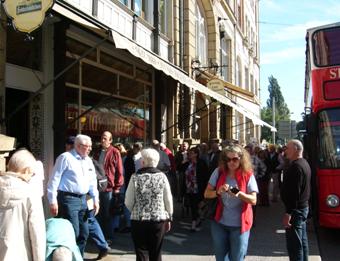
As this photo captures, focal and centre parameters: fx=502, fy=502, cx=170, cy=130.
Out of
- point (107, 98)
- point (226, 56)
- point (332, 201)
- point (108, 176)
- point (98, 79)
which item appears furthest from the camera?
point (226, 56)

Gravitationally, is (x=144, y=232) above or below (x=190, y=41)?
below

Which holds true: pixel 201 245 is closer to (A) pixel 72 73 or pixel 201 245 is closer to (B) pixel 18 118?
(B) pixel 18 118

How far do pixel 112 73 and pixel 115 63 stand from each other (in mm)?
351

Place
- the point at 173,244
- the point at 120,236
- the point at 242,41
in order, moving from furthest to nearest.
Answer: the point at 242,41 → the point at 120,236 → the point at 173,244

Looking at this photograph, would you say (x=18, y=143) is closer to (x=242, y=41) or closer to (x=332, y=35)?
(x=332, y=35)

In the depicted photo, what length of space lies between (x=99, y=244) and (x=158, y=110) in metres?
9.29

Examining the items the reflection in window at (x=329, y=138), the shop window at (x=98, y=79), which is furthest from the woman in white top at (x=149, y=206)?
the shop window at (x=98, y=79)

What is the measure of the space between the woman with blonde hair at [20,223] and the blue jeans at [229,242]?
1997 mm

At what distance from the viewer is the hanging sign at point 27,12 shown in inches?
253

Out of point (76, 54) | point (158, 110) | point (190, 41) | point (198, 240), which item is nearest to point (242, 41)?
point (190, 41)

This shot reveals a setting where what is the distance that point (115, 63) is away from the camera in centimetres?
1325

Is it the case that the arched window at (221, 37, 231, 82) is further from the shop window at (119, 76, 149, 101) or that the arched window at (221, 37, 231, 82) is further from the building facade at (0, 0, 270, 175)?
the shop window at (119, 76, 149, 101)

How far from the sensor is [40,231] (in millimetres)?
4035

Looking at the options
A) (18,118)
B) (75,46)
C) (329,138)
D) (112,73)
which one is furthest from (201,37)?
(329,138)
